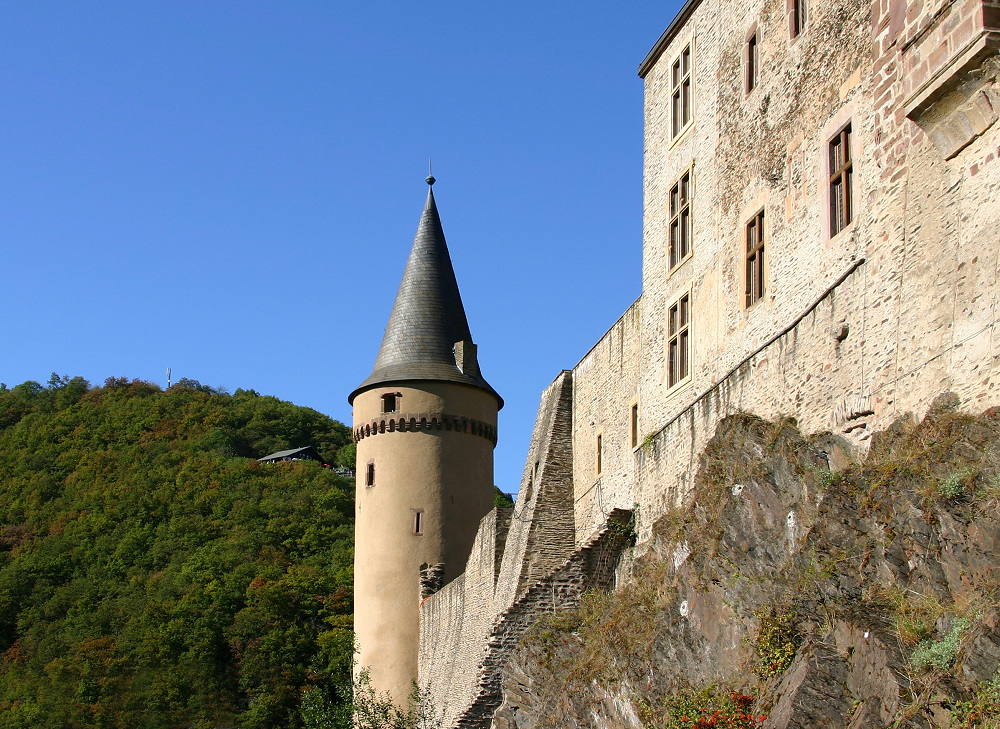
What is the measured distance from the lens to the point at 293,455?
87.4m

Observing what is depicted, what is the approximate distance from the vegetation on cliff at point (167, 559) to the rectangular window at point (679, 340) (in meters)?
13.1

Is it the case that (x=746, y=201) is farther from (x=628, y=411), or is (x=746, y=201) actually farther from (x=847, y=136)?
(x=628, y=411)

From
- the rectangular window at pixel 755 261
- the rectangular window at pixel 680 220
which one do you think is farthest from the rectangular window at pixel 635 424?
the rectangular window at pixel 755 261

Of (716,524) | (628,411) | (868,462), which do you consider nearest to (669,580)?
(716,524)

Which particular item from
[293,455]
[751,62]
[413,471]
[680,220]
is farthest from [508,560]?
[293,455]

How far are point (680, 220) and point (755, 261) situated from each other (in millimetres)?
2915

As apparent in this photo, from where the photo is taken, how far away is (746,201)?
17.3 meters

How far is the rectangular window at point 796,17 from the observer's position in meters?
16.3

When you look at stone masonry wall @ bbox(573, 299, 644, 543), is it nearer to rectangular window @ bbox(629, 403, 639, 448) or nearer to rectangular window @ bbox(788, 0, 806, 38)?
rectangular window @ bbox(629, 403, 639, 448)

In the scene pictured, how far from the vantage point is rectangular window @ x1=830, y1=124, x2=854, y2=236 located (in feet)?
48.5

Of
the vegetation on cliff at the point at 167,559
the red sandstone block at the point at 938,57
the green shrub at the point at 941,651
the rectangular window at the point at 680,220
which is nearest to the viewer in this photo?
the green shrub at the point at 941,651

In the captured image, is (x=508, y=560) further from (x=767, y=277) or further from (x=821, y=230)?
(x=821, y=230)

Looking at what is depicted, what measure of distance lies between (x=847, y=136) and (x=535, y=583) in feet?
33.0

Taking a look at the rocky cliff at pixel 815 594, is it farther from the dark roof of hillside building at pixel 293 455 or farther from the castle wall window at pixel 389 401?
the dark roof of hillside building at pixel 293 455
